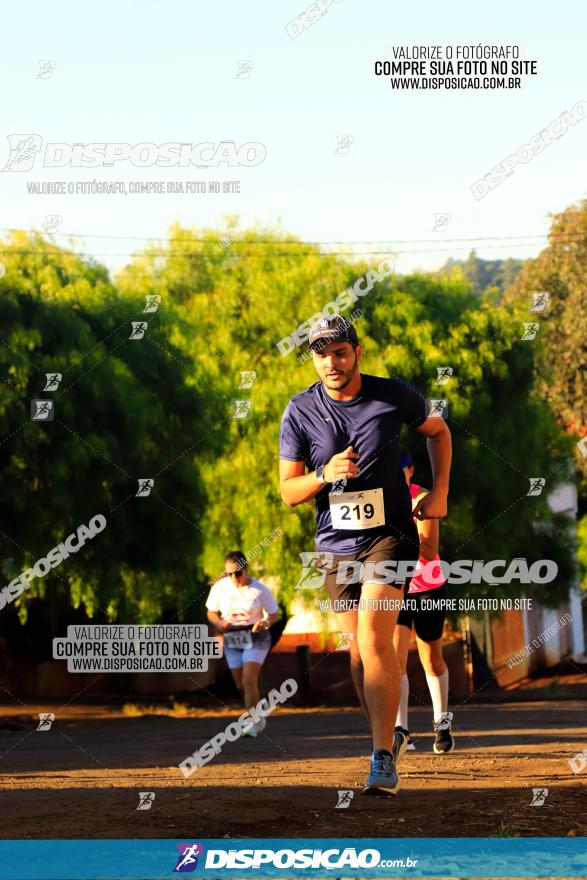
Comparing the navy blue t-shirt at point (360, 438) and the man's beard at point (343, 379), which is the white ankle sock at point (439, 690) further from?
the man's beard at point (343, 379)

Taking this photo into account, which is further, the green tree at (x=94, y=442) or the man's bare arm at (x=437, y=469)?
the green tree at (x=94, y=442)

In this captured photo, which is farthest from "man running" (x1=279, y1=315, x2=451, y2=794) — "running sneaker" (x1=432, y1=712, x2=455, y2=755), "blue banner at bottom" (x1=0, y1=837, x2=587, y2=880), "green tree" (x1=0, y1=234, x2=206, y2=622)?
"green tree" (x1=0, y1=234, x2=206, y2=622)

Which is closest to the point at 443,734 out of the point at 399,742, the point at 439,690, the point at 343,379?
the point at 439,690

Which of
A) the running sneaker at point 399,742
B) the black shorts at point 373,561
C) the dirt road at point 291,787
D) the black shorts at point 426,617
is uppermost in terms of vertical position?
the black shorts at point 373,561

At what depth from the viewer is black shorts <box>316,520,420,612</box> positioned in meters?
7.51

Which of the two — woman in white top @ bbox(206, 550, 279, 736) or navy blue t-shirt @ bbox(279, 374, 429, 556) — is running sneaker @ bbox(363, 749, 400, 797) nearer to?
navy blue t-shirt @ bbox(279, 374, 429, 556)

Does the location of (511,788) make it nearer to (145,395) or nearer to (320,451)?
(320,451)

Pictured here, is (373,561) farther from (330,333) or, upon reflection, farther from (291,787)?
(291,787)

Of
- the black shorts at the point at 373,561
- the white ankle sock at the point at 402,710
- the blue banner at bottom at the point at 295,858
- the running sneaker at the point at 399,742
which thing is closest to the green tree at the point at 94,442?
the white ankle sock at the point at 402,710

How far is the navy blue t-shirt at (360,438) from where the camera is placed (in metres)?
7.50

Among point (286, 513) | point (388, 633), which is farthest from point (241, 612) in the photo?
point (286, 513)

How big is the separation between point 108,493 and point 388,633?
51.9 feet

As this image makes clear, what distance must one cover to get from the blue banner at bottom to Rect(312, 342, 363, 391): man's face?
245 centimetres

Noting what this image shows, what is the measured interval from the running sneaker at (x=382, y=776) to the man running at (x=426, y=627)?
1761 millimetres
